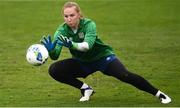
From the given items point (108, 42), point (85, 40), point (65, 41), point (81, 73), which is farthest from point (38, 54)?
point (108, 42)

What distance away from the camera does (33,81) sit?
13344 mm

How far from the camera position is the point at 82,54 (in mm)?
11047

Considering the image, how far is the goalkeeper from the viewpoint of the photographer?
35.0 ft

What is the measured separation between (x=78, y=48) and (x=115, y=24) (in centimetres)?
1251

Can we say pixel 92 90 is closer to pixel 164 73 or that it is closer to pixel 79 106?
pixel 79 106

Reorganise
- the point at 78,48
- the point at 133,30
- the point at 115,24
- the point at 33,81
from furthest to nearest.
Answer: the point at 115,24
the point at 133,30
the point at 33,81
the point at 78,48

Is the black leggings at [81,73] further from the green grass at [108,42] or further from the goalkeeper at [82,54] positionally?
the green grass at [108,42]

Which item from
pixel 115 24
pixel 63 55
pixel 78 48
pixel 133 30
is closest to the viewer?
pixel 78 48

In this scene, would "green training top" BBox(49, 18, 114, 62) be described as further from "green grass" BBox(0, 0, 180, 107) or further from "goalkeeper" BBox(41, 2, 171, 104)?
"green grass" BBox(0, 0, 180, 107)

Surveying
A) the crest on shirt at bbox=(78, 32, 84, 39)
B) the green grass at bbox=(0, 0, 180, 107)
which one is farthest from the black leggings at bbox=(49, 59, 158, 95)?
the crest on shirt at bbox=(78, 32, 84, 39)

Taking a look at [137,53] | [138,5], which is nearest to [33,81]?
[137,53]

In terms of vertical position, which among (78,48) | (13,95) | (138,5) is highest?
(78,48)

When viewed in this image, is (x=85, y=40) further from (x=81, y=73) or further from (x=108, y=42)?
(x=108, y=42)

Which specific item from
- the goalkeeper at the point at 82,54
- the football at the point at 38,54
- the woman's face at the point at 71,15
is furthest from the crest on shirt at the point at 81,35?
the football at the point at 38,54
